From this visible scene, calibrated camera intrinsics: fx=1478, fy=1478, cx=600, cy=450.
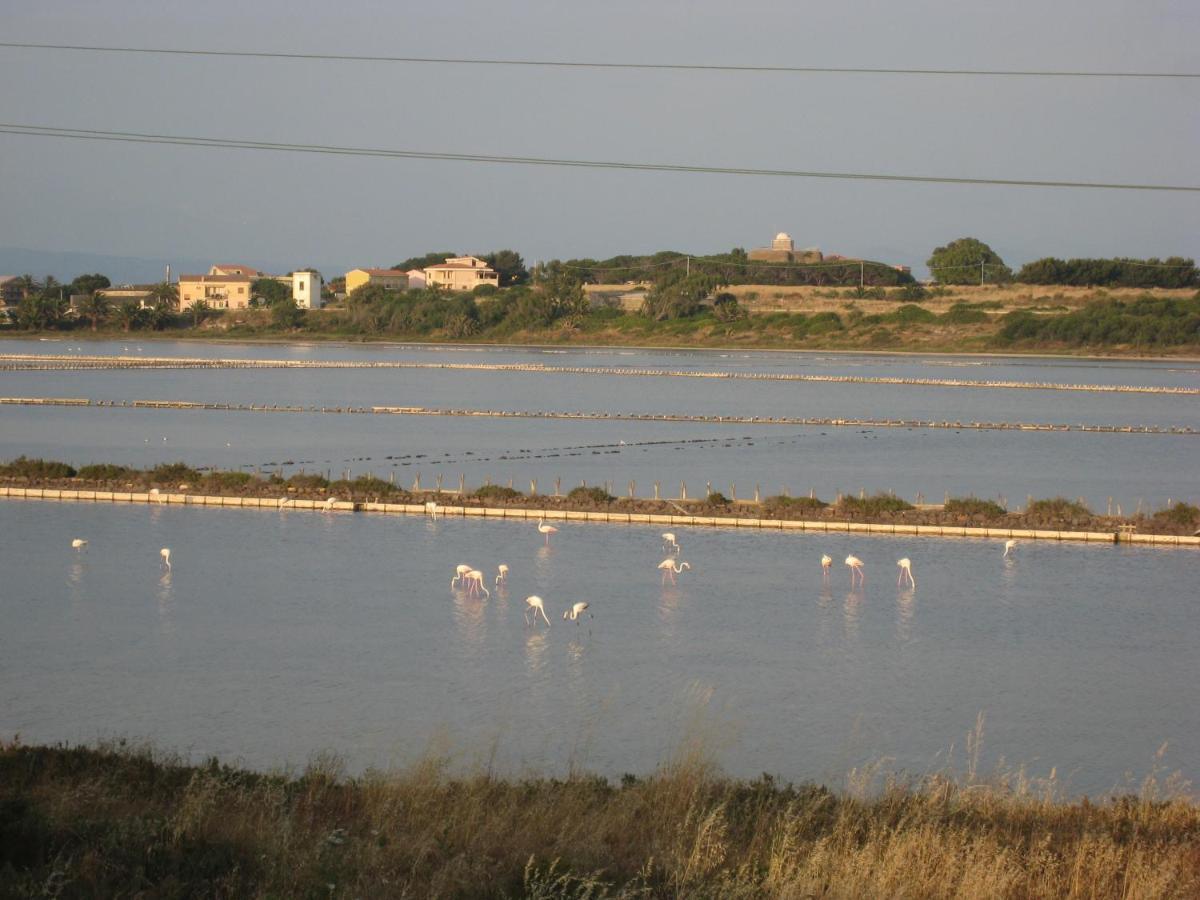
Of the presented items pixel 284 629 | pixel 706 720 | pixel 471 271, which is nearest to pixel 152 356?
pixel 471 271

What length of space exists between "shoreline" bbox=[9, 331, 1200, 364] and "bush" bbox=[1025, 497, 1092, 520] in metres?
47.9

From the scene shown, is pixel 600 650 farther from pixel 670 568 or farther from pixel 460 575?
pixel 670 568

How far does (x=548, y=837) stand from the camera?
5.88m

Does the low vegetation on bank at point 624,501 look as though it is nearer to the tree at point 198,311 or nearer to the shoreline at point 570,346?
the shoreline at point 570,346

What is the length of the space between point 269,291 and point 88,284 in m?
19.2

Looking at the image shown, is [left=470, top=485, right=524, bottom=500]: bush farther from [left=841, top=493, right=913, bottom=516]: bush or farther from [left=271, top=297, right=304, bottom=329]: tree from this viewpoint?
[left=271, top=297, right=304, bottom=329]: tree

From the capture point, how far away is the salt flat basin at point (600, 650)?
30.4 feet

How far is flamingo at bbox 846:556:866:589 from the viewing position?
14930 mm

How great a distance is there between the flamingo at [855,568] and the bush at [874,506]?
3.42m

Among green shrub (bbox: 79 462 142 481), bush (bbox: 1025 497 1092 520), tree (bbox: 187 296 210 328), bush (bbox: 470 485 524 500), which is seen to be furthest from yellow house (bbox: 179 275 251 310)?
bush (bbox: 1025 497 1092 520)

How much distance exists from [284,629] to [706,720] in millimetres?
4319

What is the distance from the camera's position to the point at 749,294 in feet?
263

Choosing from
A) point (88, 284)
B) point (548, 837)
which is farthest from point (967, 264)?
point (548, 837)

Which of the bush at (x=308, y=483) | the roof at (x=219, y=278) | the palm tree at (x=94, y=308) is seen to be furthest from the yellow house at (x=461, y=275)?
the bush at (x=308, y=483)
